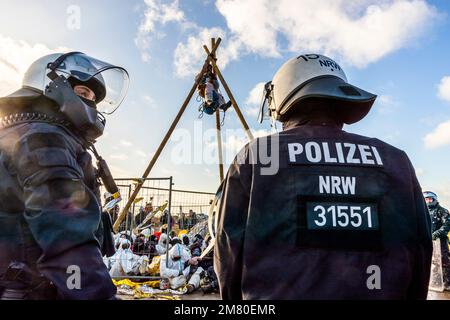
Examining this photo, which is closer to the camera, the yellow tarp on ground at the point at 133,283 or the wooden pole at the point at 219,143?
the yellow tarp on ground at the point at 133,283

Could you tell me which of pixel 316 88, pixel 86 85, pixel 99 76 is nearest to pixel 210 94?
pixel 99 76

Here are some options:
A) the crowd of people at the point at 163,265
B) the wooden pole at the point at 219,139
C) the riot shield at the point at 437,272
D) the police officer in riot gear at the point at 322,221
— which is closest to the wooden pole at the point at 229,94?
the wooden pole at the point at 219,139

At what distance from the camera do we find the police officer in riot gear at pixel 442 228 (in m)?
7.84

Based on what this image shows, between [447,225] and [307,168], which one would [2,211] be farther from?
[447,225]

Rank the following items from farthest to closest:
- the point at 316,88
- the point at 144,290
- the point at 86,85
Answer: the point at 144,290, the point at 86,85, the point at 316,88

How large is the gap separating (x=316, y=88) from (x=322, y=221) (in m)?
0.77

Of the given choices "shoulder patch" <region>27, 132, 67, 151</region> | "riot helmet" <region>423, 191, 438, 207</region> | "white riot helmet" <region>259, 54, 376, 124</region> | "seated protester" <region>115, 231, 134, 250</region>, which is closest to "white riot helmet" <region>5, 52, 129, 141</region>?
"shoulder patch" <region>27, 132, 67, 151</region>

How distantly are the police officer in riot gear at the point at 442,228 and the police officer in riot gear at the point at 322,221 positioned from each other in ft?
25.6

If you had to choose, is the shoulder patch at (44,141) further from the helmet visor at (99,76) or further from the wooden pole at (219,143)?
the wooden pole at (219,143)

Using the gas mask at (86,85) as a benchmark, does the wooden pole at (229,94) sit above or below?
above

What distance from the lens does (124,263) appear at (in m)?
7.16

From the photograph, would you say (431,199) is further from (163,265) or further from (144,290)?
(144,290)

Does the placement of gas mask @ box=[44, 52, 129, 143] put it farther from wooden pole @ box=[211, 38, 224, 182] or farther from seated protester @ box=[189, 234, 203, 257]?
seated protester @ box=[189, 234, 203, 257]
